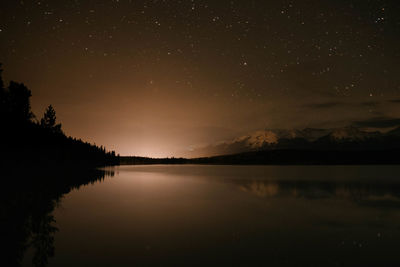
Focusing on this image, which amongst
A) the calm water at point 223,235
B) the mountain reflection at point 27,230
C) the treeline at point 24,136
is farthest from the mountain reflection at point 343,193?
the treeline at point 24,136

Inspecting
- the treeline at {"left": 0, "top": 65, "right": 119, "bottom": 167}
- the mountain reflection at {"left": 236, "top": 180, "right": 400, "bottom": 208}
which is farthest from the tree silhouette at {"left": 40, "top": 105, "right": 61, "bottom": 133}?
the mountain reflection at {"left": 236, "top": 180, "right": 400, "bottom": 208}

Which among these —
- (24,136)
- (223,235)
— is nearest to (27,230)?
(223,235)

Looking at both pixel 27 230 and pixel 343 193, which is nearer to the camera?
pixel 27 230

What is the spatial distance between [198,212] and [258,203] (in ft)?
26.2

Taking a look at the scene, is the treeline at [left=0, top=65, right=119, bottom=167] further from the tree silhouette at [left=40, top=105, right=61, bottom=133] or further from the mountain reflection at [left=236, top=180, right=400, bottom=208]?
the mountain reflection at [left=236, top=180, right=400, bottom=208]

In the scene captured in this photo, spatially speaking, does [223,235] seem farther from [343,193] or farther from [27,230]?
[343,193]

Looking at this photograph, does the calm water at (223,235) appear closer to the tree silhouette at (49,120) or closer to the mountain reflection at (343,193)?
the mountain reflection at (343,193)

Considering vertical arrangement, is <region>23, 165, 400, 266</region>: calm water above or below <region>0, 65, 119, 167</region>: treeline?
below

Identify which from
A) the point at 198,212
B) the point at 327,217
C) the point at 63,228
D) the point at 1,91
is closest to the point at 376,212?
the point at 327,217

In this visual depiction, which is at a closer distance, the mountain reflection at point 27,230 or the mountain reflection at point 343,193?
the mountain reflection at point 27,230

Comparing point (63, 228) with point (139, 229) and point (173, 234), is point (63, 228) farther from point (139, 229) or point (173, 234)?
point (173, 234)

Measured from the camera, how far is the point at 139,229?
18.3 meters

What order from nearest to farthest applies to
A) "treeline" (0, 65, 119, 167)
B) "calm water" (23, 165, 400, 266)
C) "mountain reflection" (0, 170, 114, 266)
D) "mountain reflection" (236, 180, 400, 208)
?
"mountain reflection" (0, 170, 114, 266), "calm water" (23, 165, 400, 266), "mountain reflection" (236, 180, 400, 208), "treeline" (0, 65, 119, 167)

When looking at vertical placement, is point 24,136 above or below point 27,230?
above
